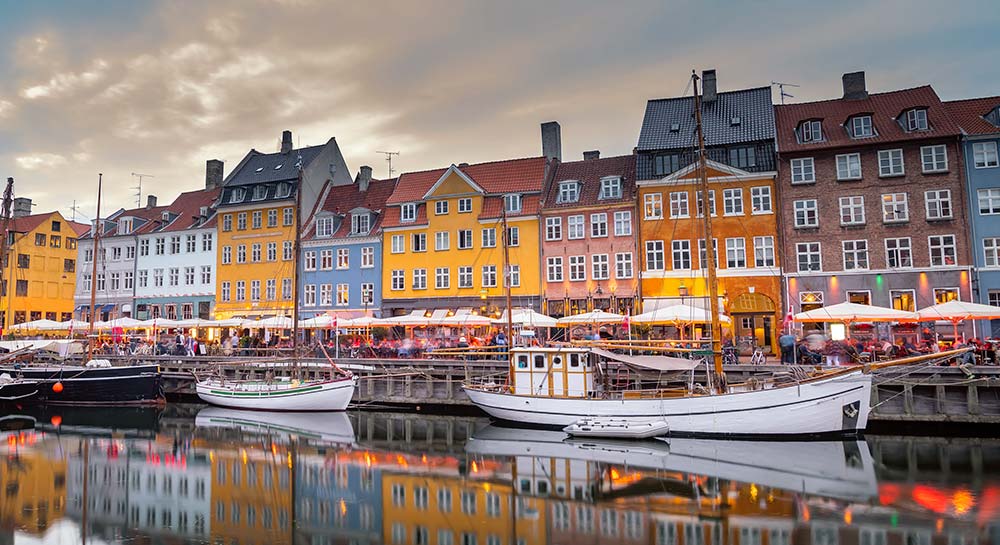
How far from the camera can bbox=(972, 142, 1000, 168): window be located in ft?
108

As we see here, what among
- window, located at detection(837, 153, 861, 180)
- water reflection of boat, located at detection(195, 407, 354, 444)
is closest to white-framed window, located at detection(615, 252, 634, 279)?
window, located at detection(837, 153, 861, 180)

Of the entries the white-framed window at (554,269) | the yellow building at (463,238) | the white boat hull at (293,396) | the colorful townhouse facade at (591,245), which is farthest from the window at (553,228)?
the white boat hull at (293,396)

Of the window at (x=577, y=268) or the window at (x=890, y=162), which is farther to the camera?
→ the window at (x=577, y=268)

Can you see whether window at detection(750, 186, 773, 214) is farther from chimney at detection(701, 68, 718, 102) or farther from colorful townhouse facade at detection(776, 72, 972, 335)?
chimney at detection(701, 68, 718, 102)

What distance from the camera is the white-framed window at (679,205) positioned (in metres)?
36.5

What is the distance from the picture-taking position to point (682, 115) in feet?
127

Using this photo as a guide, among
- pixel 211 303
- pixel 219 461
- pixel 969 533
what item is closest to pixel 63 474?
pixel 219 461

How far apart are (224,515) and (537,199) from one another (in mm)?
28935

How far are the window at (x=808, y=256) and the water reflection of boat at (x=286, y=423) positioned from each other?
76.9ft

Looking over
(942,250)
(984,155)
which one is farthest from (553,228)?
(984,155)

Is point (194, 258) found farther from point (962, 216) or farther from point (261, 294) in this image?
point (962, 216)

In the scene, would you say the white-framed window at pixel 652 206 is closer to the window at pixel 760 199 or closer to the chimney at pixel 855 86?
the window at pixel 760 199

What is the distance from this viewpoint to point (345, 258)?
45.8 m

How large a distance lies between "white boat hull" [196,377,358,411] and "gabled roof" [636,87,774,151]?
20422mm
